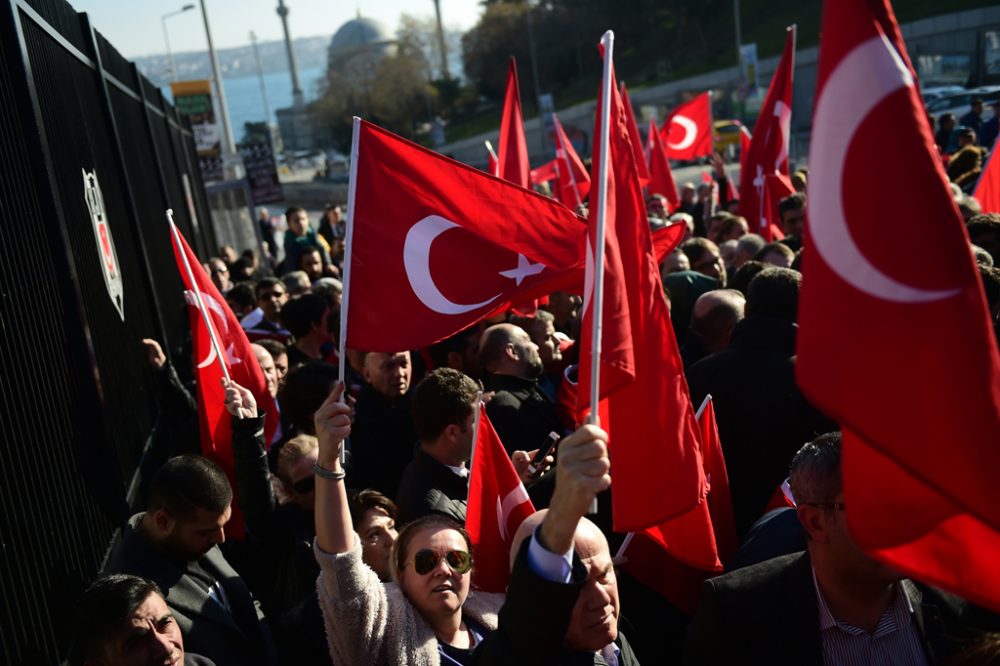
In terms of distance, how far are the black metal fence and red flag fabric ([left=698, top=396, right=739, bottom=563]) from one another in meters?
2.26

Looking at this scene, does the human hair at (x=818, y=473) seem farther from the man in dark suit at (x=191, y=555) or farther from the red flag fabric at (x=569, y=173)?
the red flag fabric at (x=569, y=173)

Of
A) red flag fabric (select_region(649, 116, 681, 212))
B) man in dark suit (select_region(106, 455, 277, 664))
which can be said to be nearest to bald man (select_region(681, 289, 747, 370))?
man in dark suit (select_region(106, 455, 277, 664))

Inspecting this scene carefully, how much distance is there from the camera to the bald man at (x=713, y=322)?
5.18 meters

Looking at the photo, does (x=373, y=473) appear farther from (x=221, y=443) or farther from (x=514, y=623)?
(x=514, y=623)

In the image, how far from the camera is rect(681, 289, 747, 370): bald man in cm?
518

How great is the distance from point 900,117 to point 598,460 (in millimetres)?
870

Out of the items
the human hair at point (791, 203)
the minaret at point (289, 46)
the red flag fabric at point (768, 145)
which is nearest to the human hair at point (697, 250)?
the human hair at point (791, 203)

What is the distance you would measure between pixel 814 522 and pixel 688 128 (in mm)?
10649

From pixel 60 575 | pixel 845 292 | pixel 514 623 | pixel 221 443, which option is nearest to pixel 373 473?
pixel 221 443

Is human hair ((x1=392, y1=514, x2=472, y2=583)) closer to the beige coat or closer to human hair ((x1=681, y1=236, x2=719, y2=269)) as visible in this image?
the beige coat

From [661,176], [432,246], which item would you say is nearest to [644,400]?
[432,246]

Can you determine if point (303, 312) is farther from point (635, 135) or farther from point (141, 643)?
point (141, 643)

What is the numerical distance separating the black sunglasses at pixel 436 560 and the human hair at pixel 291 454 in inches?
48.9

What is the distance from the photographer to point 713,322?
5.20 metres
